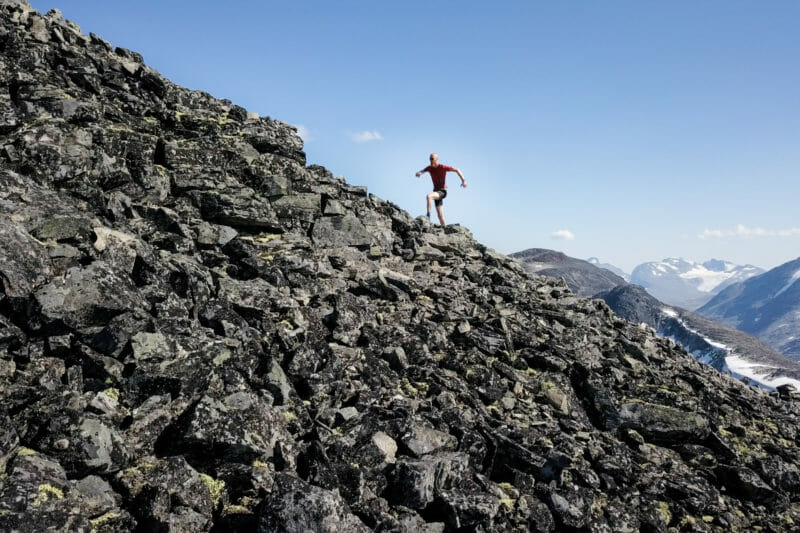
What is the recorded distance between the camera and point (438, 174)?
87.6 ft

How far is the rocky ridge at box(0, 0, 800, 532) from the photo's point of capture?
28.5 feet

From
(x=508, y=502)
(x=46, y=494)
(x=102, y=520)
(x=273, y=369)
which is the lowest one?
(x=508, y=502)

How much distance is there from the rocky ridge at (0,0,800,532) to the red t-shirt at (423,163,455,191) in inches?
210

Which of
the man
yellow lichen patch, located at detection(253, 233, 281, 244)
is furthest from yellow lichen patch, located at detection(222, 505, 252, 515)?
the man

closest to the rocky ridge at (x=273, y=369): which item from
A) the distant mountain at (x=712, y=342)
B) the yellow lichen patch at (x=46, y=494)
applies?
the yellow lichen patch at (x=46, y=494)

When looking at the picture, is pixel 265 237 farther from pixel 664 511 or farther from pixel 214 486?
pixel 664 511

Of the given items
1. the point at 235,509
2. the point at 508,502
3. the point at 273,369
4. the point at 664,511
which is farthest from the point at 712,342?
the point at 235,509

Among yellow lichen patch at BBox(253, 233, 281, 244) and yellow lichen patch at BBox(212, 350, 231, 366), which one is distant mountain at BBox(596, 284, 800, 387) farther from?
yellow lichen patch at BBox(212, 350, 231, 366)

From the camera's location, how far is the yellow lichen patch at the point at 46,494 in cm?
716

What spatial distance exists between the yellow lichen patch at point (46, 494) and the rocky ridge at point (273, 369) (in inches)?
1.1

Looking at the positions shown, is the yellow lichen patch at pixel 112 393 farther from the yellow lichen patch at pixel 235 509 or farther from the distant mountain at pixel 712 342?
the distant mountain at pixel 712 342

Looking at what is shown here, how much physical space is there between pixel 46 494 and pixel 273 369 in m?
5.33

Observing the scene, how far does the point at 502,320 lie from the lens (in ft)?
61.5

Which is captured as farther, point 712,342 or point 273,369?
point 712,342
